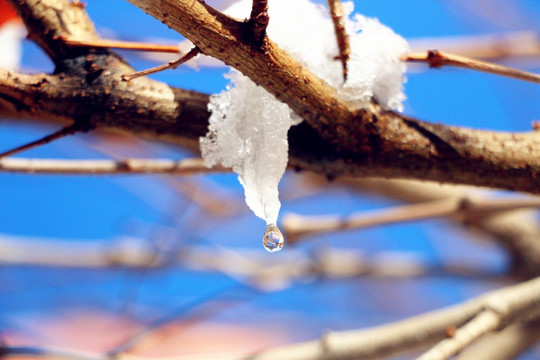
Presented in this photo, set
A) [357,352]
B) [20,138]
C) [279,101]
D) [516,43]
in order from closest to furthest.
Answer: [279,101] → [357,352] → [516,43] → [20,138]

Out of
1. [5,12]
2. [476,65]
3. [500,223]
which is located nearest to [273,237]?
[476,65]

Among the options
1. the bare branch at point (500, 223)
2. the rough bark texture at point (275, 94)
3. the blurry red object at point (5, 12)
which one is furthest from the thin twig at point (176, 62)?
the bare branch at point (500, 223)

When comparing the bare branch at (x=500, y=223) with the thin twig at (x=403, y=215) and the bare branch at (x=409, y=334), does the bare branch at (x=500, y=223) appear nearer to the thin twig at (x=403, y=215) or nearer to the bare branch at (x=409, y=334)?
the thin twig at (x=403, y=215)

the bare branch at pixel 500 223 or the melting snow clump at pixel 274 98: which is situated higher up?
the bare branch at pixel 500 223

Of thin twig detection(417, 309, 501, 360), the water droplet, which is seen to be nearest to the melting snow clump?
the water droplet

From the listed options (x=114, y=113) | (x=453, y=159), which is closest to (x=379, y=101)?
(x=453, y=159)

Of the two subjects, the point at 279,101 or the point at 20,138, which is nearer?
the point at 279,101

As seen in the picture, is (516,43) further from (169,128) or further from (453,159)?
(169,128)

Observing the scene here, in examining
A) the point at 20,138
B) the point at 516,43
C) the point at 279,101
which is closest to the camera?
the point at 279,101

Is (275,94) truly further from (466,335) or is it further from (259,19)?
(466,335)
